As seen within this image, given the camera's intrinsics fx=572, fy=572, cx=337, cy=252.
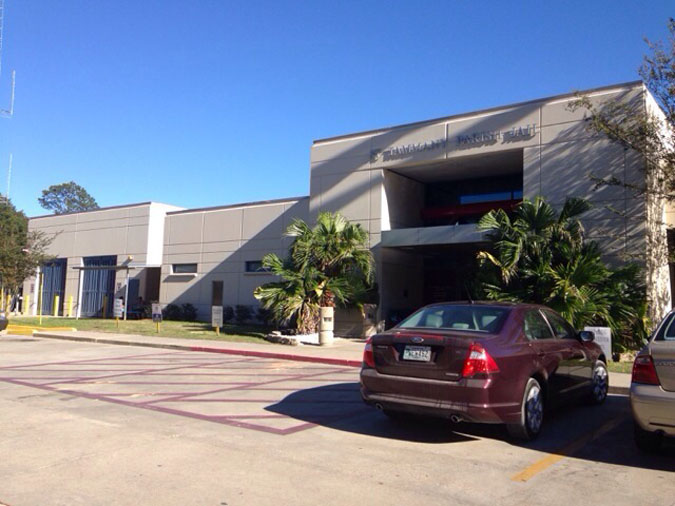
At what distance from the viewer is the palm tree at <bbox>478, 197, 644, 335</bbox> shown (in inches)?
562

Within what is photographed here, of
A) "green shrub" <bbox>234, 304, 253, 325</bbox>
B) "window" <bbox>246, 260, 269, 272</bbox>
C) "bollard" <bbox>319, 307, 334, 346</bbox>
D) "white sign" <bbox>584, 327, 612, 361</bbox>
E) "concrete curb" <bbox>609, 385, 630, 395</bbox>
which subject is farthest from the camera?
"window" <bbox>246, 260, 269, 272</bbox>

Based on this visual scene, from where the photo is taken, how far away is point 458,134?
771 inches

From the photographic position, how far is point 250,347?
1688 cm

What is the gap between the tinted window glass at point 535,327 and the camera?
6921 mm

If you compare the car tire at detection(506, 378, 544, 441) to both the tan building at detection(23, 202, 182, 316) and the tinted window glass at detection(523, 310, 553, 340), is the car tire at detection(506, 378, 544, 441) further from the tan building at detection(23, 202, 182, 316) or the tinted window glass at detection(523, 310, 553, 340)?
the tan building at detection(23, 202, 182, 316)

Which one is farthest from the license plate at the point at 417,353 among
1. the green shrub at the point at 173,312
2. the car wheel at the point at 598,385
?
the green shrub at the point at 173,312

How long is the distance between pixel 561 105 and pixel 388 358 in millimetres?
13990

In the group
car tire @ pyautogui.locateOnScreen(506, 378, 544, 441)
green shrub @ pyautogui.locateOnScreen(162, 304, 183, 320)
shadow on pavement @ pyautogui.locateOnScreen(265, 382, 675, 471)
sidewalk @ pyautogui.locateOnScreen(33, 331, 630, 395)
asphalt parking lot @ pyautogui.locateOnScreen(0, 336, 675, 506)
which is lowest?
asphalt parking lot @ pyautogui.locateOnScreen(0, 336, 675, 506)

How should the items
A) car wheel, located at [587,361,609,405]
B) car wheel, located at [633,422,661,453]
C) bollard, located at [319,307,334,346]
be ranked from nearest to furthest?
1. car wheel, located at [633,422,661,453]
2. car wheel, located at [587,361,609,405]
3. bollard, located at [319,307,334,346]

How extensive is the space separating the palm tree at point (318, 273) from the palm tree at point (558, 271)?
200 inches

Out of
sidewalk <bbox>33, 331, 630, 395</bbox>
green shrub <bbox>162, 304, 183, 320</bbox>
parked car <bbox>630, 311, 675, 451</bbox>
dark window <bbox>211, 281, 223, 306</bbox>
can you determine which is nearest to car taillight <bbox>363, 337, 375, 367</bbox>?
parked car <bbox>630, 311, 675, 451</bbox>

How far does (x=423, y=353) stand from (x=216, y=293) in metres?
24.0

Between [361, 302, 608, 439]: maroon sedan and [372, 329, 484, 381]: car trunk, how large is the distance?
0.01 meters

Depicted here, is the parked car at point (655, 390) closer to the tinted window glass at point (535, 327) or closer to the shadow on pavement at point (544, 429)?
the shadow on pavement at point (544, 429)
